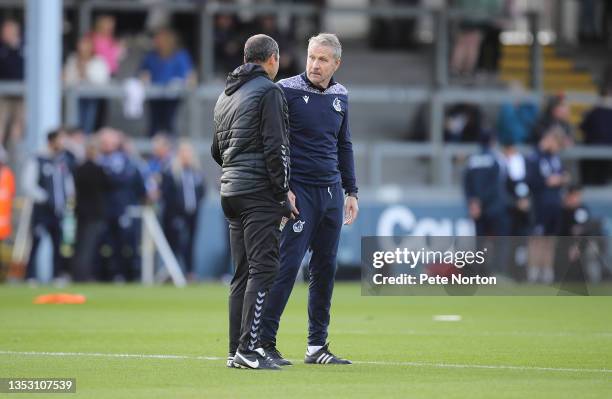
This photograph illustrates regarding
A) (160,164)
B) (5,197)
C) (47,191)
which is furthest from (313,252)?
(160,164)

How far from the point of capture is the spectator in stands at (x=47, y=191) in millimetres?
23656

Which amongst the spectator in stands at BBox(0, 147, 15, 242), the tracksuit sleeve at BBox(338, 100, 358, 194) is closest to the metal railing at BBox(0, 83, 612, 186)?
the spectator in stands at BBox(0, 147, 15, 242)

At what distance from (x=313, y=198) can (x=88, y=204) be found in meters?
13.9

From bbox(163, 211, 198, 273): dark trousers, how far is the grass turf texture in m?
4.59

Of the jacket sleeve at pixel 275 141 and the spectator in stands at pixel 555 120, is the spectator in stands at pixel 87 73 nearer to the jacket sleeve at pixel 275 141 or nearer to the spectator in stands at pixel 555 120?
the spectator in stands at pixel 555 120

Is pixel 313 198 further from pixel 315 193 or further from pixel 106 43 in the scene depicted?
pixel 106 43

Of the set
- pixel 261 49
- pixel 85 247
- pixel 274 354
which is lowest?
pixel 85 247

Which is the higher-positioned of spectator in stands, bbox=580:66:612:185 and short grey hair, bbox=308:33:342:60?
short grey hair, bbox=308:33:342:60

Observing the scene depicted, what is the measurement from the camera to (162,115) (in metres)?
27.4

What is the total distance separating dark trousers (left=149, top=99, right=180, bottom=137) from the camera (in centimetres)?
2730

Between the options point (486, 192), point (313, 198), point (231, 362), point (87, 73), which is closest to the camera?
point (231, 362)

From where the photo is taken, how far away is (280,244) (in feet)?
34.5

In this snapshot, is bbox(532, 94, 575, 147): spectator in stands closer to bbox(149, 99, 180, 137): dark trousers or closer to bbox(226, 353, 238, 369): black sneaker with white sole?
bbox(149, 99, 180, 137): dark trousers

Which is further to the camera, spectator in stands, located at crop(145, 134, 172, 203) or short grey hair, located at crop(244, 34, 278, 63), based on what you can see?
spectator in stands, located at crop(145, 134, 172, 203)
